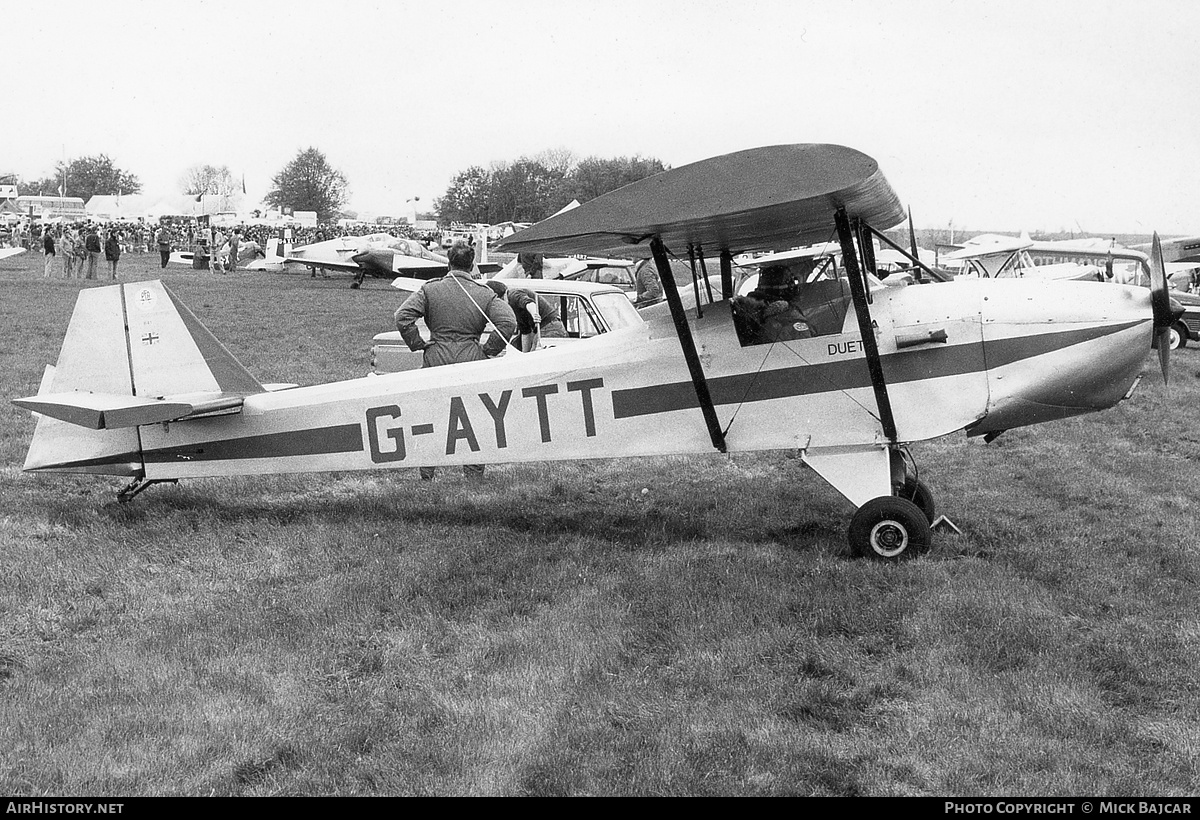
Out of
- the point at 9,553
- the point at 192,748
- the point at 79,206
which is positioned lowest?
the point at 192,748

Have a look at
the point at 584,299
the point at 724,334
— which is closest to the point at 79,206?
the point at 584,299

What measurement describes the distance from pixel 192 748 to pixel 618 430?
335cm

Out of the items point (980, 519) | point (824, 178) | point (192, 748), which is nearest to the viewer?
point (192, 748)

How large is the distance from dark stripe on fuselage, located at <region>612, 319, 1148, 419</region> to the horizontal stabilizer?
2652 mm

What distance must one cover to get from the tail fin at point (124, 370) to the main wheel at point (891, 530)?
4052 millimetres

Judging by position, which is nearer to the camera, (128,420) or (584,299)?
(128,420)

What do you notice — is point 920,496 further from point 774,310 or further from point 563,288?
point 563,288

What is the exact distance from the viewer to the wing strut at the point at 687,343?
5938 mm

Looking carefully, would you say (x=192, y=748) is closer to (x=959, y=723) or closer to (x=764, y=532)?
(x=959, y=723)

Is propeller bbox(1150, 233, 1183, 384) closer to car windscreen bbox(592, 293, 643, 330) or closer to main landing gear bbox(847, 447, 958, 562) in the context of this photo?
main landing gear bbox(847, 447, 958, 562)

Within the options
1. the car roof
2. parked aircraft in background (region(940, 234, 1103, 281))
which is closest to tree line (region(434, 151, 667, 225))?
parked aircraft in background (region(940, 234, 1103, 281))

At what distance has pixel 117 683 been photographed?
418 centimetres

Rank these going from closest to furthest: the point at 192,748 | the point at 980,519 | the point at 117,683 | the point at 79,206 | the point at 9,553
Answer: the point at 192,748 → the point at 117,683 → the point at 9,553 → the point at 980,519 → the point at 79,206

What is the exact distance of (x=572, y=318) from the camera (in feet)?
46.0
